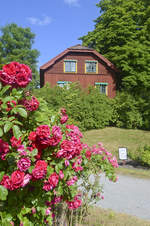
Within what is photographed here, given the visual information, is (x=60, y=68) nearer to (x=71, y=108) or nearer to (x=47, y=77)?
(x=47, y=77)

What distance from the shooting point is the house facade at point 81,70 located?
957 inches

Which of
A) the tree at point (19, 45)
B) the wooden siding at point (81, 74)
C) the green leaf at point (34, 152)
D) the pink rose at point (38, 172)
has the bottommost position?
the pink rose at point (38, 172)

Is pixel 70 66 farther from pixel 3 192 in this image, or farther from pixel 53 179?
pixel 3 192

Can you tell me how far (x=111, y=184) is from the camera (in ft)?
24.1

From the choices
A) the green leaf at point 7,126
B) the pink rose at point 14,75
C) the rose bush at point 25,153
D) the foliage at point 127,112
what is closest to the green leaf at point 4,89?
the rose bush at point 25,153

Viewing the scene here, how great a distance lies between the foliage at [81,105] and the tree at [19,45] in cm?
2466

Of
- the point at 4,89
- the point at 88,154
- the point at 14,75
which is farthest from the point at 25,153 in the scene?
the point at 88,154

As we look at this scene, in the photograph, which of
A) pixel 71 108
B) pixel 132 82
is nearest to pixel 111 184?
pixel 71 108

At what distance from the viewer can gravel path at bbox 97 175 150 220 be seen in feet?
17.6

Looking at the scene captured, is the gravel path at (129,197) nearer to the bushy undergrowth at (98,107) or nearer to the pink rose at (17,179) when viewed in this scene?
the pink rose at (17,179)

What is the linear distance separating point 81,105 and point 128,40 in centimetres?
1231

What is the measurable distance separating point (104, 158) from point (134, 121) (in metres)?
→ 17.4

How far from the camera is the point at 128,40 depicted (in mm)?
26672

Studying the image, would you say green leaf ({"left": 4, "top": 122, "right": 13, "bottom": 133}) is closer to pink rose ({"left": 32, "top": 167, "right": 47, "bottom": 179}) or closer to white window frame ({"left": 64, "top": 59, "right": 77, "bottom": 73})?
pink rose ({"left": 32, "top": 167, "right": 47, "bottom": 179})
